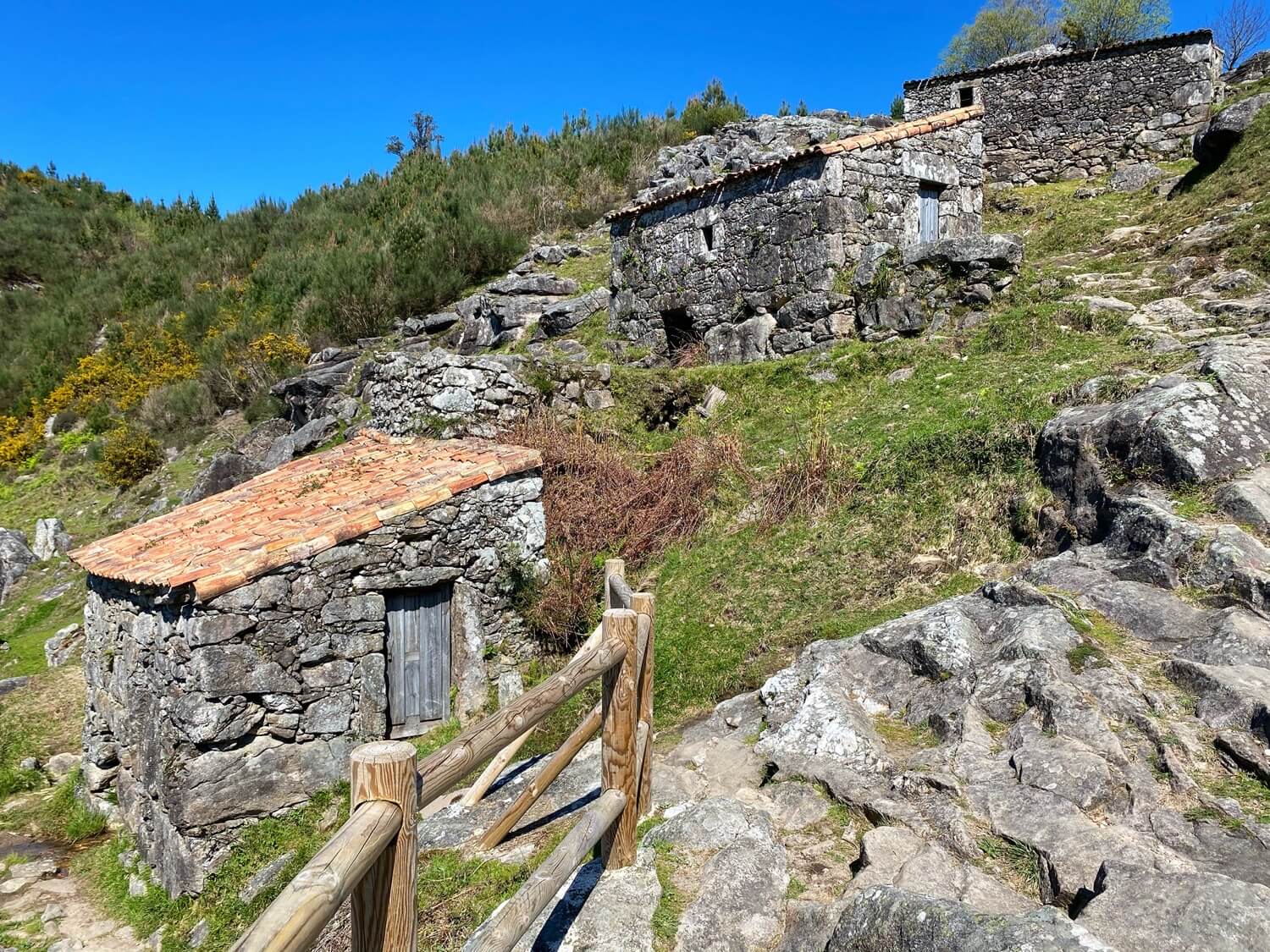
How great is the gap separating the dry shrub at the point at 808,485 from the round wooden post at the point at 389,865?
7.04 m

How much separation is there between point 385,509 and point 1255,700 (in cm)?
692

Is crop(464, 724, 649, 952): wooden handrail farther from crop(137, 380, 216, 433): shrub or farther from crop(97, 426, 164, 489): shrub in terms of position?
crop(137, 380, 216, 433): shrub

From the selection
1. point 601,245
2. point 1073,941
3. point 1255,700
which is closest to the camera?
point 1073,941

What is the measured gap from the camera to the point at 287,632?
720 cm

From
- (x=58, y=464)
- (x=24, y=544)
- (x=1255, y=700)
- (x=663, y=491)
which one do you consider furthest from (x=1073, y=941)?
(x=58, y=464)

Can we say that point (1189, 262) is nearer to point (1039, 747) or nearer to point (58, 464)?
point (1039, 747)

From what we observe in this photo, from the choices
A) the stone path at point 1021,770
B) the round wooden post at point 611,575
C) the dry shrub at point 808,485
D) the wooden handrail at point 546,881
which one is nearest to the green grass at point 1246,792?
the stone path at point 1021,770

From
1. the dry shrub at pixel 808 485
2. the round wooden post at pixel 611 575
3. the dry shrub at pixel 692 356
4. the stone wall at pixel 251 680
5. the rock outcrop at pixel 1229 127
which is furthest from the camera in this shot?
the dry shrub at pixel 692 356

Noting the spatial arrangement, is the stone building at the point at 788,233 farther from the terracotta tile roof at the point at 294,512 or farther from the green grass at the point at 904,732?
the green grass at the point at 904,732

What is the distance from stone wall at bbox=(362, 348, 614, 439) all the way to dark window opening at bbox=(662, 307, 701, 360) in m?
4.17

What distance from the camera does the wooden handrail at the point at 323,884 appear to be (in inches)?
73.0

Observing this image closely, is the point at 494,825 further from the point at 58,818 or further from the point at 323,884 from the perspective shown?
the point at 58,818

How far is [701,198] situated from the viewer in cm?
1525

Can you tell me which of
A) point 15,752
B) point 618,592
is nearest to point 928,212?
point 618,592
